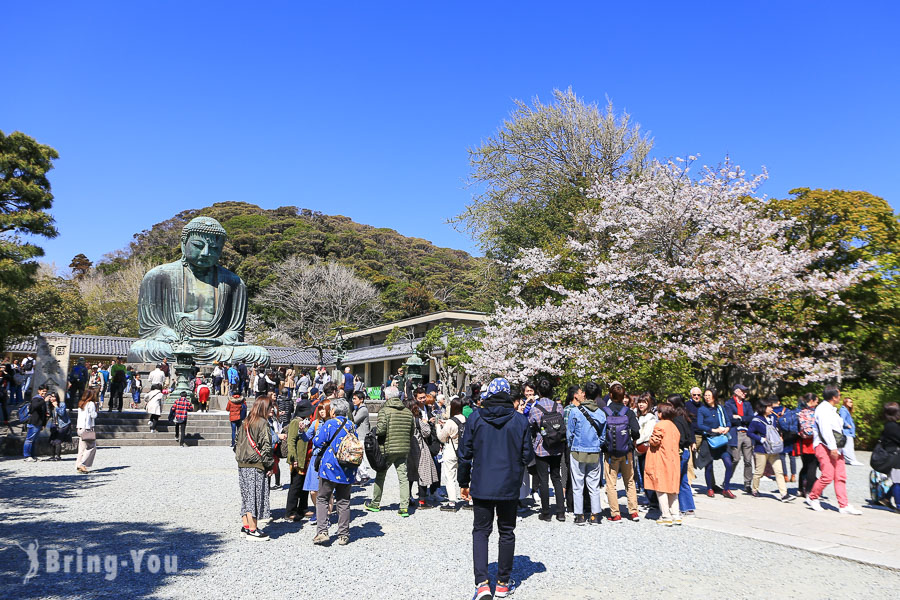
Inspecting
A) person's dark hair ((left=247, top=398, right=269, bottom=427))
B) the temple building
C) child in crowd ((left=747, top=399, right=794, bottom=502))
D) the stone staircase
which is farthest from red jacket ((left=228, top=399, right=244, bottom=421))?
the temple building

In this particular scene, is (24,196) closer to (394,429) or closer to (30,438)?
(30,438)

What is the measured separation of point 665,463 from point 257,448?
14.4ft

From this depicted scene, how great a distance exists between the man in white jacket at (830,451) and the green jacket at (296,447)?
20.4ft

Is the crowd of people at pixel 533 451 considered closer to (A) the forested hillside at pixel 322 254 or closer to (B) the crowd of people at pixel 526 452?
(B) the crowd of people at pixel 526 452

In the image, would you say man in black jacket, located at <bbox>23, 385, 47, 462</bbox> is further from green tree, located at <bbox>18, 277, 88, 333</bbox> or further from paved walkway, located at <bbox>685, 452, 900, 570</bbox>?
green tree, located at <bbox>18, 277, 88, 333</bbox>

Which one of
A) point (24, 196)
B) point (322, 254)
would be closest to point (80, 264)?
point (322, 254)

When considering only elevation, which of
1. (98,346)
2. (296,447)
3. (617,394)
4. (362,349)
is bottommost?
(296,447)

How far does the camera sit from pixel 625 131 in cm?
2588

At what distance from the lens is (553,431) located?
6.89 metres

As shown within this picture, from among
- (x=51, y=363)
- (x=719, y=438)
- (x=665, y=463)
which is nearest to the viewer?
(x=665, y=463)

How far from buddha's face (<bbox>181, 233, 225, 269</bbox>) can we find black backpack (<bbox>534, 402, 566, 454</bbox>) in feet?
65.0

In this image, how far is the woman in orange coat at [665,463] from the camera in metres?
6.86

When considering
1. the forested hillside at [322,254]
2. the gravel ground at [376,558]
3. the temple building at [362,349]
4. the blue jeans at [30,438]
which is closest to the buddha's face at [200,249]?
the temple building at [362,349]

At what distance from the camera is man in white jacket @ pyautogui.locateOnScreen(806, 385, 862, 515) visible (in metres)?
7.48
